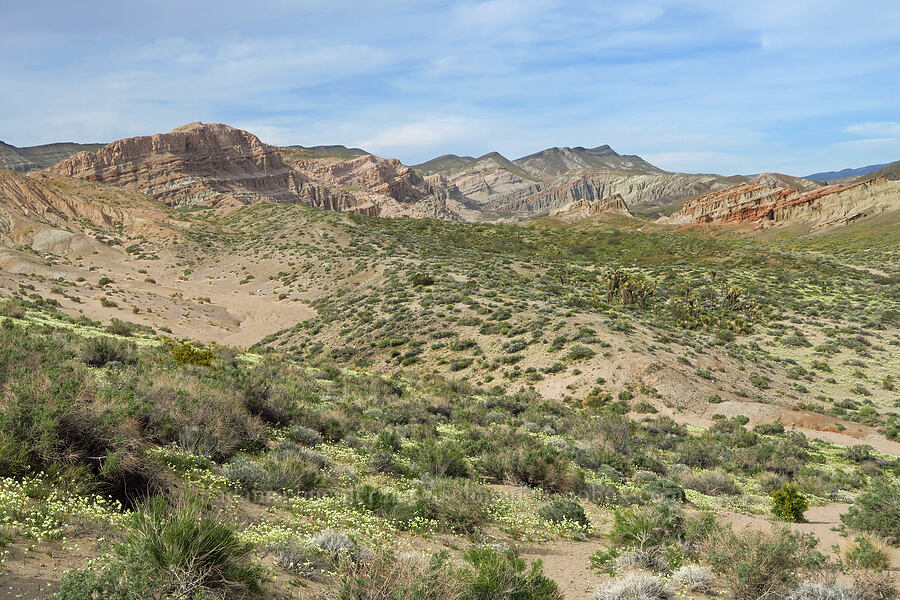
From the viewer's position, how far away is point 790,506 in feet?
33.4

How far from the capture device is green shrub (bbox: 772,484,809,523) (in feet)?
33.3

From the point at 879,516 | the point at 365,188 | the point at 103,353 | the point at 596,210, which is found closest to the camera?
the point at 879,516

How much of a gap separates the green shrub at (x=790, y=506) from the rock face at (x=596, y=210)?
139705 mm

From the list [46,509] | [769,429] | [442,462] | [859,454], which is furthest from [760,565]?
[769,429]

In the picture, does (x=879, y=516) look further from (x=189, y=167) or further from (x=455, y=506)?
(x=189, y=167)

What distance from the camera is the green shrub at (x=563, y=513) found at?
8.33m

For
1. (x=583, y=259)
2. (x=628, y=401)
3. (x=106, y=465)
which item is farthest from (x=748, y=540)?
(x=583, y=259)

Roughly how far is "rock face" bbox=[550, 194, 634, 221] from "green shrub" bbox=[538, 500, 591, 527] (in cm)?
14275

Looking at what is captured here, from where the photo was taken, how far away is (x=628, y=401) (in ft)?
73.8

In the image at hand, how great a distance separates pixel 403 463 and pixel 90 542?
568 cm

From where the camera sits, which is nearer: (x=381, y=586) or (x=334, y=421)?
(x=381, y=586)

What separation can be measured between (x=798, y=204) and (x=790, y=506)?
135m

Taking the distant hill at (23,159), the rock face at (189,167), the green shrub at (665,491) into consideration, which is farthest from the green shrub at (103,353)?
the distant hill at (23,159)

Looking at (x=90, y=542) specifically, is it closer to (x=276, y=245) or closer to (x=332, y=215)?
(x=276, y=245)
